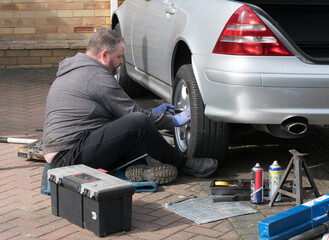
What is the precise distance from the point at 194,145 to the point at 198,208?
0.79m

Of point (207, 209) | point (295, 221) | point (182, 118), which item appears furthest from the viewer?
point (182, 118)

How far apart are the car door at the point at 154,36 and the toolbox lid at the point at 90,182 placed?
67.1 inches

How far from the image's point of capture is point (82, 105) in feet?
17.2

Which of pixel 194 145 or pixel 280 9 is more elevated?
pixel 280 9

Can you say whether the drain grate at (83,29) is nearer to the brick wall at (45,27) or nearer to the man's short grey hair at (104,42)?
the brick wall at (45,27)

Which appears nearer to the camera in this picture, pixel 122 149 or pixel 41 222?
pixel 41 222

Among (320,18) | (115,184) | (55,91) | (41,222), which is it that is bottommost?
(41,222)

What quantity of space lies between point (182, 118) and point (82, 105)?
0.83m

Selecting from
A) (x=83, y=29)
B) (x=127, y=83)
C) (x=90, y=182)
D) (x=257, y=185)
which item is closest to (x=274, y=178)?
(x=257, y=185)

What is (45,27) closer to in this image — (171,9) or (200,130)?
(171,9)

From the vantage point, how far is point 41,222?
468cm

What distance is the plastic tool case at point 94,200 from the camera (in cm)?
436

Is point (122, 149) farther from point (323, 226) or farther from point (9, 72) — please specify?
point (9, 72)

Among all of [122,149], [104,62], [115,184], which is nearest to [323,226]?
[115,184]
